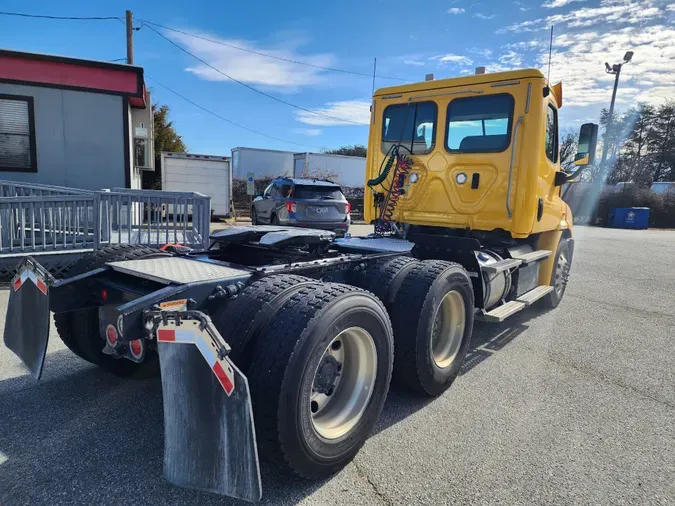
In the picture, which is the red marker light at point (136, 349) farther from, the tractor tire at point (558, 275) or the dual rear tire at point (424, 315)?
the tractor tire at point (558, 275)

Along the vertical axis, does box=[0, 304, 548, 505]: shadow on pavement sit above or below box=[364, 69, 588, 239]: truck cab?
below

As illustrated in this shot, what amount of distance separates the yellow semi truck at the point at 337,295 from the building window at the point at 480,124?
17mm

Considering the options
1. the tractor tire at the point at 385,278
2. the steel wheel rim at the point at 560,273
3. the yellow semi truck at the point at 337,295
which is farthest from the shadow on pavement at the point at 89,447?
the steel wheel rim at the point at 560,273

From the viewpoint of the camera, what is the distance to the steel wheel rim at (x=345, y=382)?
8.93 feet

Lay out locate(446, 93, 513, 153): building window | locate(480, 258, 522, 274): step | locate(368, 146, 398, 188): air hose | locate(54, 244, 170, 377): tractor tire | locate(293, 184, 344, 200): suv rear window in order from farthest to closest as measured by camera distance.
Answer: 1. locate(293, 184, 344, 200): suv rear window
2. locate(368, 146, 398, 188): air hose
3. locate(446, 93, 513, 153): building window
4. locate(480, 258, 522, 274): step
5. locate(54, 244, 170, 377): tractor tire

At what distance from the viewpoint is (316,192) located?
1247 cm

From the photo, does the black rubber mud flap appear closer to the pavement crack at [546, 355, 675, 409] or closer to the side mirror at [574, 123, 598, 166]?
the pavement crack at [546, 355, 675, 409]

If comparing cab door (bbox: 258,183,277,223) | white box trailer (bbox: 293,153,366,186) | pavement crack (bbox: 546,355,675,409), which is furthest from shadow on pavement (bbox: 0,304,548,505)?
white box trailer (bbox: 293,153,366,186)

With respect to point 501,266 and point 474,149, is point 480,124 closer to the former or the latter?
point 474,149

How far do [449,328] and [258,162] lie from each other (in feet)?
89.9

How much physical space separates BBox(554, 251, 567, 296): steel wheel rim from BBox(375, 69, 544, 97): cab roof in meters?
2.88

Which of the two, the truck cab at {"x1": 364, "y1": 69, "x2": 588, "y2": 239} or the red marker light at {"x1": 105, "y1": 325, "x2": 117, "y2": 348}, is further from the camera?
the truck cab at {"x1": 364, "y1": 69, "x2": 588, "y2": 239}

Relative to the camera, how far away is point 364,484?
99.2 inches

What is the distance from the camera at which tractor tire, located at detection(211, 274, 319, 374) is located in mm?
2396
